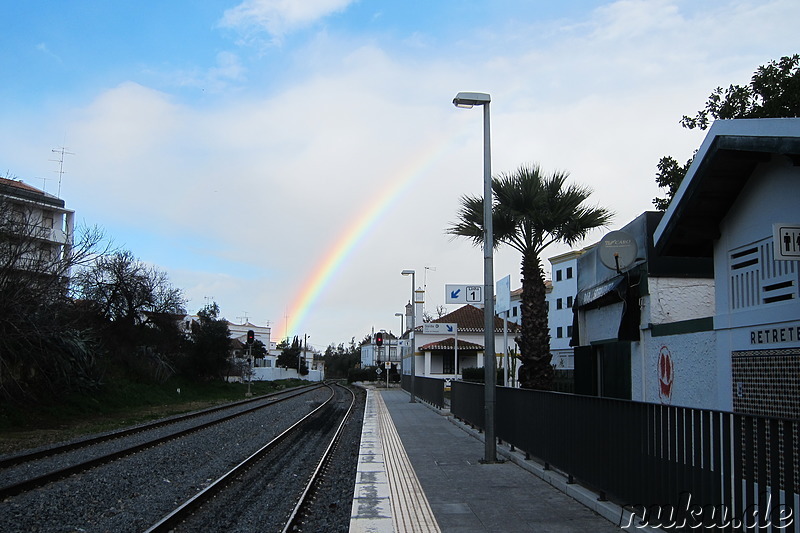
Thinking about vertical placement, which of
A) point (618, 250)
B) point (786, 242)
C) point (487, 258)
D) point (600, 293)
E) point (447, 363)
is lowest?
point (447, 363)

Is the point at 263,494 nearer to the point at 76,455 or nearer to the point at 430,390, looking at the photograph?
the point at 76,455

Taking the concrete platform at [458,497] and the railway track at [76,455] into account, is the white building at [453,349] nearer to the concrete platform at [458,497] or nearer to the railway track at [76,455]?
the railway track at [76,455]

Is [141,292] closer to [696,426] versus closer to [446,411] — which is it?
[446,411]

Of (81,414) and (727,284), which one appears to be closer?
(727,284)

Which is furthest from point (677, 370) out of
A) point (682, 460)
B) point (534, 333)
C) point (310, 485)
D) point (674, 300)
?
point (534, 333)

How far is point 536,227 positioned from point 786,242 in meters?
12.4

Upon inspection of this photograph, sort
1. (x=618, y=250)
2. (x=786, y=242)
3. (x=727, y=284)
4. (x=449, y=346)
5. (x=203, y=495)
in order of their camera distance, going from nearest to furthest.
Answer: (x=786, y=242), (x=727, y=284), (x=203, y=495), (x=618, y=250), (x=449, y=346)

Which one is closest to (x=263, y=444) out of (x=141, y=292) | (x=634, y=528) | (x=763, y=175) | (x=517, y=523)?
(x=517, y=523)

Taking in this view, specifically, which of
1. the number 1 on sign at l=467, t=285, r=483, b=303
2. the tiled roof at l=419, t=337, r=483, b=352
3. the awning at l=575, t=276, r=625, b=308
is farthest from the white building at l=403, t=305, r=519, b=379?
the awning at l=575, t=276, r=625, b=308

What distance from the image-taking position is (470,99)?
13.4 meters

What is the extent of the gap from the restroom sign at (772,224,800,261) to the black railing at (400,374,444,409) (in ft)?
73.3

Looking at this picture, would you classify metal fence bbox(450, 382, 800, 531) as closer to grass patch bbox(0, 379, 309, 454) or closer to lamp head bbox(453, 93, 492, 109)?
lamp head bbox(453, 93, 492, 109)

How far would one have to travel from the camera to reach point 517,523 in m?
7.54

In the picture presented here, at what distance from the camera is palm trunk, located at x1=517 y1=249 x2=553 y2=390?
18.3 meters
